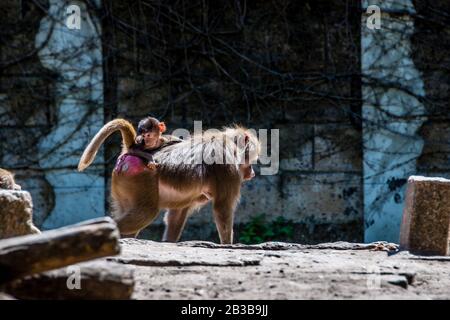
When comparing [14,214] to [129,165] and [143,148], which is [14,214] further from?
[143,148]

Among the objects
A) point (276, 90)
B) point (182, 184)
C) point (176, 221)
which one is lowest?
point (176, 221)

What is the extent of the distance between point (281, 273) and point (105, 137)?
2871 mm

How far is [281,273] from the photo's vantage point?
4.62 meters

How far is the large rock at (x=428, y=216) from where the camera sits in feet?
19.1

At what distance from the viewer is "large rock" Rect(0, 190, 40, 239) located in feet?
15.0

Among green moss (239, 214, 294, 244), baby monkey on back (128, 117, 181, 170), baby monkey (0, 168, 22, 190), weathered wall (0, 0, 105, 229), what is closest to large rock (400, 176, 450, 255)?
baby monkey on back (128, 117, 181, 170)

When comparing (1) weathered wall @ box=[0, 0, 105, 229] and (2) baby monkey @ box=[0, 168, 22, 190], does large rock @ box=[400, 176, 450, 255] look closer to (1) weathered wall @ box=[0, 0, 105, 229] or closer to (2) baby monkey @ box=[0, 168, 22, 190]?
(2) baby monkey @ box=[0, 168, 22, 190]

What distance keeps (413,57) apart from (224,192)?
2987 mm

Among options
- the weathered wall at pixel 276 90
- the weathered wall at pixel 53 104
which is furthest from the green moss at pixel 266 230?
the weathered wall at pixel 53 104

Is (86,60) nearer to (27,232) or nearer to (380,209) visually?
(380,209)

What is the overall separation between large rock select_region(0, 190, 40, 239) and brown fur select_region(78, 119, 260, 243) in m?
2.40

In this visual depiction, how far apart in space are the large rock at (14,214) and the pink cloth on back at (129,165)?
8.12ft

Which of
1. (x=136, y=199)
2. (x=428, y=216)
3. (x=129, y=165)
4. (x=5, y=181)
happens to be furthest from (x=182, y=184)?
(x=428, y=216)

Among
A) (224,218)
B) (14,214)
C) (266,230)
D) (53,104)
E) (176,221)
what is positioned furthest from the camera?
(53,104)
